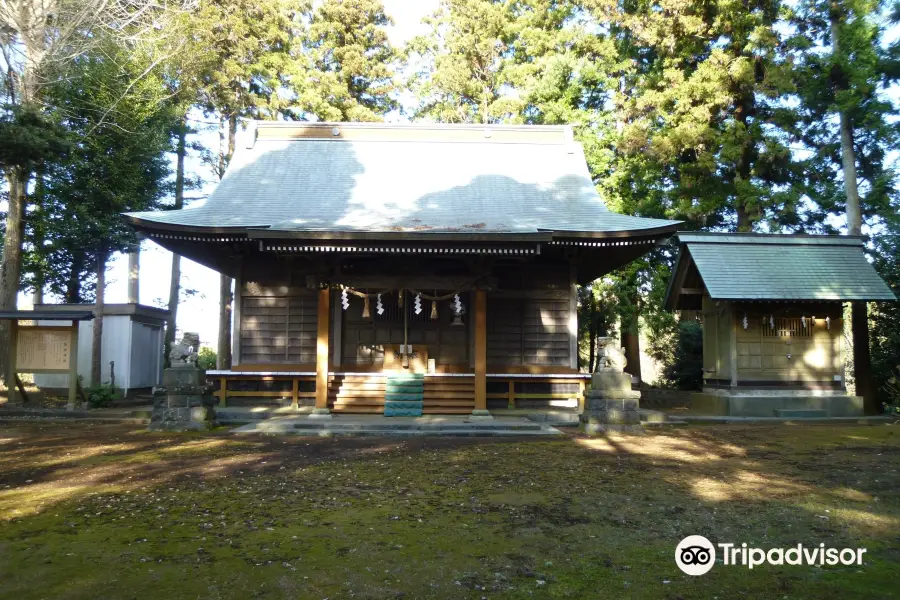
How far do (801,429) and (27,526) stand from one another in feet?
38.9

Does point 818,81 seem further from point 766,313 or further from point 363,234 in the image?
point 363,234

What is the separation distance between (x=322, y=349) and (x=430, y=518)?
7.60 m

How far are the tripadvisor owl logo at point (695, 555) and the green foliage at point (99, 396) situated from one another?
46.0 ft

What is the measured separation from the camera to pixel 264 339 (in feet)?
46.0

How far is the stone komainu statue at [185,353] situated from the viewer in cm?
1089

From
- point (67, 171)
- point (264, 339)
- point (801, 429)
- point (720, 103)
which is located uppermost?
point (720, 103)

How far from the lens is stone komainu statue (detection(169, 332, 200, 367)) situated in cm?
1089

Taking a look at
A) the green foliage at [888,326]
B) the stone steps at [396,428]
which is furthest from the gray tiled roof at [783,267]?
the stone steps at [396,428]

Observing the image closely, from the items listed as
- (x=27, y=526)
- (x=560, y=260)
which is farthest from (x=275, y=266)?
(x=27, y=526)

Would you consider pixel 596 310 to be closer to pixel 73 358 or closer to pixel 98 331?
pixel 98 331

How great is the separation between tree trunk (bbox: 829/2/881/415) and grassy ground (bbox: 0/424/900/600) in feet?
21.7

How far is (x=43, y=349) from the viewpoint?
1315 cm

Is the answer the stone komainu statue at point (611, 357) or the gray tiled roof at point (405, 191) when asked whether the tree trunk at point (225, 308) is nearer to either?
the gray tiled roof at point (405, 191)

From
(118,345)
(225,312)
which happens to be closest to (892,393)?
(118,345)
